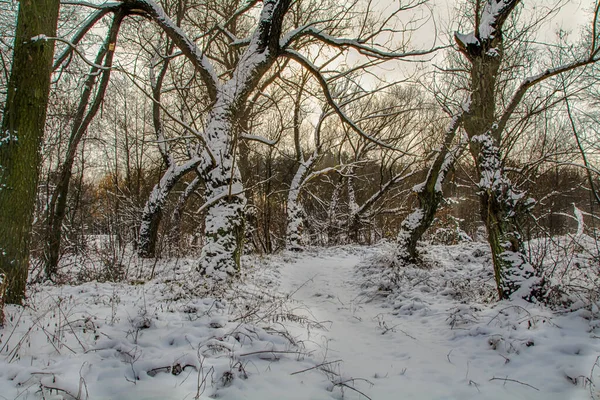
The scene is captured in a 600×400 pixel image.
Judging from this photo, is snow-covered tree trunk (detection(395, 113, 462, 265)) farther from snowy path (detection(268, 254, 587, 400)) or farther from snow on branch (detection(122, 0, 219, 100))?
snow on branch (detection(122, 0, 219, 100))

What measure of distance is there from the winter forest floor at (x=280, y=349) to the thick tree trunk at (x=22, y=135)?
0.56 metres

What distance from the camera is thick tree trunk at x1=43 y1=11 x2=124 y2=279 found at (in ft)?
17.5

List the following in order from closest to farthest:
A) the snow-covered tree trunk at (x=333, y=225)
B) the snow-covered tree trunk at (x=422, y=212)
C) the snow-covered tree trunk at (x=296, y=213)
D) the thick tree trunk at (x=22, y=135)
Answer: the thick tree trunk at (x=22, y=135), the snow-covered tree trunk at (x=422, y=212), the snow-covered tree trunk at (x=296, y=213), the snow-covered tree trunk at (x=333, y=225)

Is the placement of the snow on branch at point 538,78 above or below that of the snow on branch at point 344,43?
below

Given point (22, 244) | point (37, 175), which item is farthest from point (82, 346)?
point (37, 175)

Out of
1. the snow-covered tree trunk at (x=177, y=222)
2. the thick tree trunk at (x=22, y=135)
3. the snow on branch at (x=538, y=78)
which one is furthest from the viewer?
the snow-covered tree trunk at (x=177, y=222)

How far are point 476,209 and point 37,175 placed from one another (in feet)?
65.1

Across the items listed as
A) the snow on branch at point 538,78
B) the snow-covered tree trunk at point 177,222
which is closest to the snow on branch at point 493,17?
the snow on branch at point 538,78

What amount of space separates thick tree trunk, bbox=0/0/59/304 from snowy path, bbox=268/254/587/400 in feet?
10.2

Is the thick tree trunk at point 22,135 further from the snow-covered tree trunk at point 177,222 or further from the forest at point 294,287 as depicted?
the snow-covered tree trunk at point 177,222

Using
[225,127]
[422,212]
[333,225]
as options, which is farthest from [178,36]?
[333,225]

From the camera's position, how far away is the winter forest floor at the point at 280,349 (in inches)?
91.8

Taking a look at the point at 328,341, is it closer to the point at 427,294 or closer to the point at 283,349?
the point at 283,349

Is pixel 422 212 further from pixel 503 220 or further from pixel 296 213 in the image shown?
pixel 296 213
